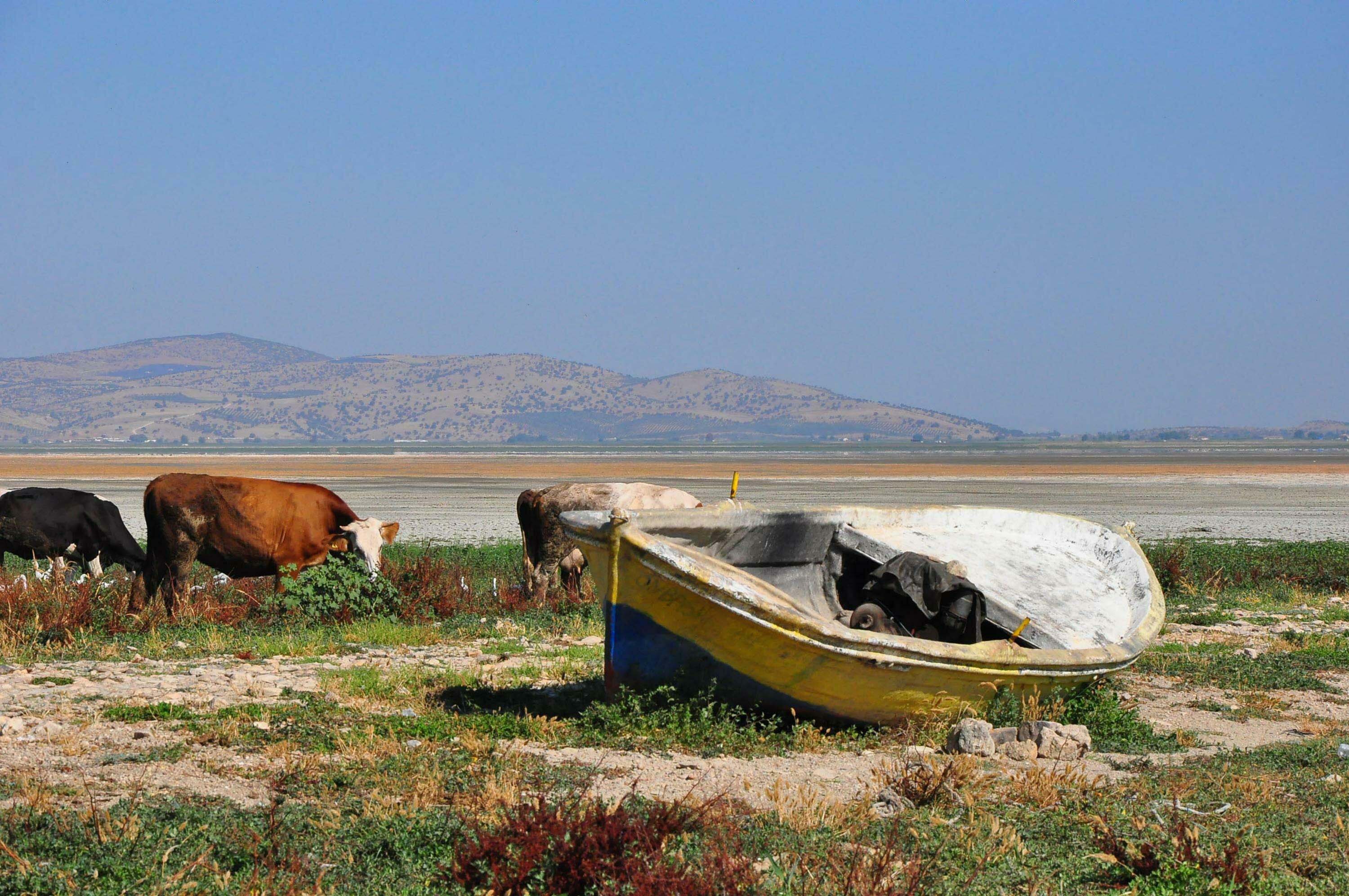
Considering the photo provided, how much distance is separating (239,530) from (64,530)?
5.02 m

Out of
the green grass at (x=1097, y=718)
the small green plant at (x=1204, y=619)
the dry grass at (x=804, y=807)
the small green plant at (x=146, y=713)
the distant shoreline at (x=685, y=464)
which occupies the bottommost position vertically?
the distant shoreline at (x=685, y=464)

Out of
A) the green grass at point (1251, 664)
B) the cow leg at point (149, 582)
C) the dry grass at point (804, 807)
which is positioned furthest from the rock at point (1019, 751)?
the cow leg at point (149, 582)

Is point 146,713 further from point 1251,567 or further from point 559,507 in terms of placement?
point 1251,567

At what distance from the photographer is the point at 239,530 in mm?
14078

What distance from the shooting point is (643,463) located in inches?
3287

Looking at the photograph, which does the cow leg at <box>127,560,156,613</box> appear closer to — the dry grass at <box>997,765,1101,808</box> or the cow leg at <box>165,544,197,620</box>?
the cow leg at <box>165,544,197,620</box>

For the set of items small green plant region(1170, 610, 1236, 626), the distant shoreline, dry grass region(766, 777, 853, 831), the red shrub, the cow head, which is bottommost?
the distant shoreline

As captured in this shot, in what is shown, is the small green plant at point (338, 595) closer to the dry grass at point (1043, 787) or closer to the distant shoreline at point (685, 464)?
the dry grass at point (1043, 787)

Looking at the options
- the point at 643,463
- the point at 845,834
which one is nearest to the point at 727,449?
the point at 643,463

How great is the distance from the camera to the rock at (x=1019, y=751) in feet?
25.5

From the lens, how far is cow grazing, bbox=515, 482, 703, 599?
17.2 metres

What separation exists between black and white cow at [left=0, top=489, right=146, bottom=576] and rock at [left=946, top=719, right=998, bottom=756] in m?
12.9

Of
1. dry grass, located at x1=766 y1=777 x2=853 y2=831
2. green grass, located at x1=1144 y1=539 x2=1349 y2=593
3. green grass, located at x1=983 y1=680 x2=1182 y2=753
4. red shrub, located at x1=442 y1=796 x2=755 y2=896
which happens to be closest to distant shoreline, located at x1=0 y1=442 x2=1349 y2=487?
green grass, located at x1=1144 y1=539 x2=1349 y2=593

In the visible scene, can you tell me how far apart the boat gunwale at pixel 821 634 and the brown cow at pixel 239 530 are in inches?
261
